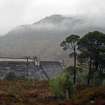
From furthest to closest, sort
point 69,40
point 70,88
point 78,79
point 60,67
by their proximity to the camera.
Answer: point 60,67 → point 78,79 → point 69,40 → point 70,88

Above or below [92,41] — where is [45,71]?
below

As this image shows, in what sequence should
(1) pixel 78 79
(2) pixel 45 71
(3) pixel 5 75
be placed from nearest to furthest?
(1) pixel 78 79, (3) pixel 5 75, (2) pixel 45 71

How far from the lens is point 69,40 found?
200ft

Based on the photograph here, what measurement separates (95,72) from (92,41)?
6.38 meters

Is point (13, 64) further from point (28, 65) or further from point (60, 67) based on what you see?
point (60, 67)

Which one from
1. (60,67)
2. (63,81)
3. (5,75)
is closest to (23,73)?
(5,75)

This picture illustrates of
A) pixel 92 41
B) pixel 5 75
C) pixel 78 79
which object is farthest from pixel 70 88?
pixel 5 75

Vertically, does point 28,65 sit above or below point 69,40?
below

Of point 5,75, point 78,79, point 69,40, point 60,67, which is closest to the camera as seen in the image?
point 69,40

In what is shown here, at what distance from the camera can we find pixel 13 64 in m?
130

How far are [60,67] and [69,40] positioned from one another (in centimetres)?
7629

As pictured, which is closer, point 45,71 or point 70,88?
point 70,88

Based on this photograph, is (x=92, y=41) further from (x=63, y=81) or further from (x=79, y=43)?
(x=63, y=81)

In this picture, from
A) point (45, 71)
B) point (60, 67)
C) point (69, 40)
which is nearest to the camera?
point (69, 40)
